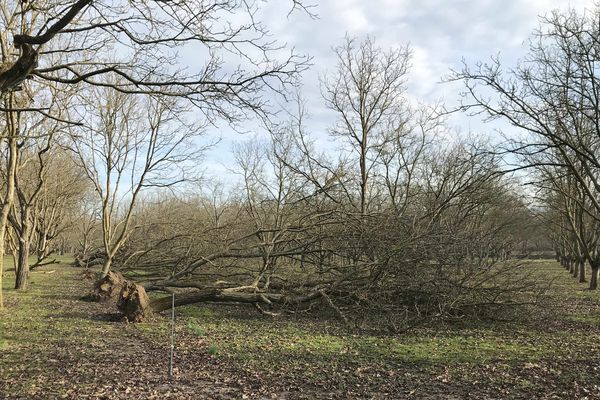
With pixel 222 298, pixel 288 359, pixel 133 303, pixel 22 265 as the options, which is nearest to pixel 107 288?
pixel 133 303

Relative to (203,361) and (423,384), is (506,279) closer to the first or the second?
(423,384)

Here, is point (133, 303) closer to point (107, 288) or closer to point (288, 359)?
point (107, 288)

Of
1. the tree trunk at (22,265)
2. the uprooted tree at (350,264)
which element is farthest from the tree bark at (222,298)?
the tree trunk at (22,265)

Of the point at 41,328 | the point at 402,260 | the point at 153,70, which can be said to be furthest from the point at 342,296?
the point at 153,70

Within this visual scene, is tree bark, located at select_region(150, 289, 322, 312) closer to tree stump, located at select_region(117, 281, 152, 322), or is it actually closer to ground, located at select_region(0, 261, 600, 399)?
ground, located at select_region(0, 261, 600, 399)

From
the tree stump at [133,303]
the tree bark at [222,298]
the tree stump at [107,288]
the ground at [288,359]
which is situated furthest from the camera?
the tree stump at [107,288]

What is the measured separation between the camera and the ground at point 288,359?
5.65 metres

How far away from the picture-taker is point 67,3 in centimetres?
635

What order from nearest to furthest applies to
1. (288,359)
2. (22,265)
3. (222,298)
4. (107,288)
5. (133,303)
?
(288,359) < (133,303) < (222,298) < (107,288) < (22,265)

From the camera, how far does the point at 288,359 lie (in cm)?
731

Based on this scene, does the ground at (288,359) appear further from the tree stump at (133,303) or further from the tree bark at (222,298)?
the tree bark at (222,298)

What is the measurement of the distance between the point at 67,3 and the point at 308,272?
29.8ft

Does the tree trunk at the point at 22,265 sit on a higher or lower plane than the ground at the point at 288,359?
higher

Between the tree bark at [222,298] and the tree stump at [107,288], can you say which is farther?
the tree stump at [107,288]
